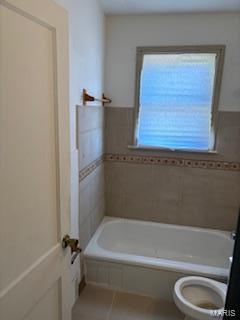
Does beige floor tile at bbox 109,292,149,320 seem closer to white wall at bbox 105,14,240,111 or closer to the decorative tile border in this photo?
the decorative tile border

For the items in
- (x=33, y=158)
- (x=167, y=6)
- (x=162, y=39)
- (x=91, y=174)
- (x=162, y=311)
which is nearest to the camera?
(x=33, y=158)

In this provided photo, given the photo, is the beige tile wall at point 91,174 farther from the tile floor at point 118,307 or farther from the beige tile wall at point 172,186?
the tile floor at point 118,307

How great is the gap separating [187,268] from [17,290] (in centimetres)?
160

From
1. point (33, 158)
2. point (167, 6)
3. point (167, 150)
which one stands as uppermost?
point (167, 6)

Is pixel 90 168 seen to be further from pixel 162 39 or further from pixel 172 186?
pixel 162 39

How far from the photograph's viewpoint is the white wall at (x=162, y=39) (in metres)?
2.44

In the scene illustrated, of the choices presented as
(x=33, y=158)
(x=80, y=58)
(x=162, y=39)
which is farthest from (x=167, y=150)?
(x=33, y=158)

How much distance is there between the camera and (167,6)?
2.32 meters

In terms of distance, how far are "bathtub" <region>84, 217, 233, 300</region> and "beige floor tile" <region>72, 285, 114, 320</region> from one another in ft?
0.26

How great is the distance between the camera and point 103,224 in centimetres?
281

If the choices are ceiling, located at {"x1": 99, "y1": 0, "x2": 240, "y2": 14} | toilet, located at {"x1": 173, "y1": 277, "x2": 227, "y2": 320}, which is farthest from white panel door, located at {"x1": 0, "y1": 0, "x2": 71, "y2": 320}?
ceiling, located at {"x1": 99, "y1": 0, "x2": 240, "y2": 14}

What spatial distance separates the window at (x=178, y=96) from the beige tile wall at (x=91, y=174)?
1.57 feet

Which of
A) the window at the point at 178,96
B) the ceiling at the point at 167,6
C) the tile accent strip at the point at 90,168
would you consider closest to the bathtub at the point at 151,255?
the tile accent strip at the point at 90,168

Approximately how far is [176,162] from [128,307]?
1.42m
